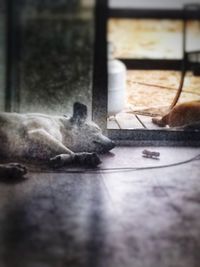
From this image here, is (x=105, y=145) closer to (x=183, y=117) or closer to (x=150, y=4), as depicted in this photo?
(x=183, y=117)

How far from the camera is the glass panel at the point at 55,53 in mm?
2977

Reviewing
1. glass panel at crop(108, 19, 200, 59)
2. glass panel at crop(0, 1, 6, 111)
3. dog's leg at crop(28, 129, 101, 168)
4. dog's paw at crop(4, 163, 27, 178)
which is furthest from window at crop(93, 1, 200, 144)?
dog's paw at crop(4, 163, 27, 178)

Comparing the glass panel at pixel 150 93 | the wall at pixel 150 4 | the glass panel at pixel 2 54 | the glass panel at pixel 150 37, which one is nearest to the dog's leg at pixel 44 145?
the glass panel at pixel 2 54

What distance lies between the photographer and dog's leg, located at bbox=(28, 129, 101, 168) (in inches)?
109

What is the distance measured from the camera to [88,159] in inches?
109

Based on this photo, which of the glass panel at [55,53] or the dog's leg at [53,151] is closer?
the dog's leg at [53,151]

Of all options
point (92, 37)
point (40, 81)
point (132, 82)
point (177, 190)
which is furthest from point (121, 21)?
point (177, 190)

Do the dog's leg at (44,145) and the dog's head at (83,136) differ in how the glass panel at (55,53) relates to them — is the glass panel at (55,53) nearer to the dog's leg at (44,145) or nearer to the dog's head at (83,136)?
the dog's head at (83,136)

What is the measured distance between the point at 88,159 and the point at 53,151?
21 centimetres

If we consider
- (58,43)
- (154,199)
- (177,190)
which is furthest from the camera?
(58,43)

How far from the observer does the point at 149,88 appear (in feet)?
10.4

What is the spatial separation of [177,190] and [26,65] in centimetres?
129

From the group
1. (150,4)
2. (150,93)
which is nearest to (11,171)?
(150,93)

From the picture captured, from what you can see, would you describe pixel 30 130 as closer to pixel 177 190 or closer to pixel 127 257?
pixel 177 190
